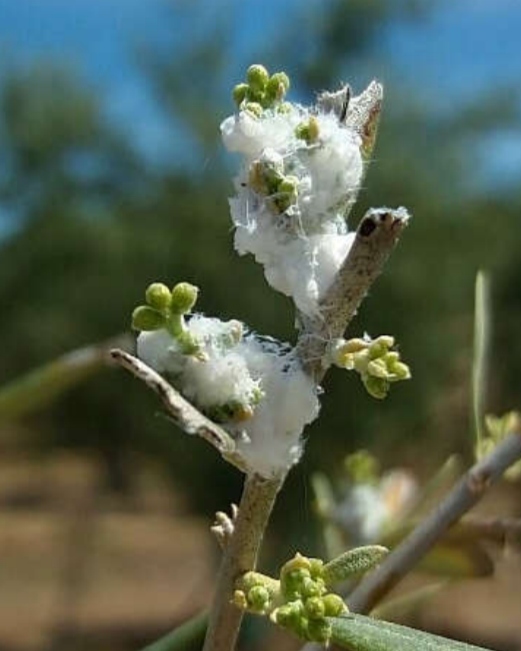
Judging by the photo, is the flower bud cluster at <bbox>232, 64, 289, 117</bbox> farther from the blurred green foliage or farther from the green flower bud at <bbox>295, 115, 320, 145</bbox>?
the blurred green foliage

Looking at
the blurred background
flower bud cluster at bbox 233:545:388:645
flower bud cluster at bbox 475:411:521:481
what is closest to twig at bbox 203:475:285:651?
flower bud cluster at bbox 233:545:388:645

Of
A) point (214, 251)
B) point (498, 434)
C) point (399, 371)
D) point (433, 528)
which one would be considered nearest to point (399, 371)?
point (399, 371)

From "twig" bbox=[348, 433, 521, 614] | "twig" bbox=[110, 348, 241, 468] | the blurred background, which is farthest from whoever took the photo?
the blurred background

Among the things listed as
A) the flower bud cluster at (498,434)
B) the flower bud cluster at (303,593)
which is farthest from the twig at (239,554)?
the flower bud cluster at (498,434)

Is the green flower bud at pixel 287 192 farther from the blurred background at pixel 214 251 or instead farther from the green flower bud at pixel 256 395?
the blurred background at pixel 214 251

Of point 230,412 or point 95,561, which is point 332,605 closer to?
point 230,412

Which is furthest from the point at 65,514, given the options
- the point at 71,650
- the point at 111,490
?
the point at 71,650
